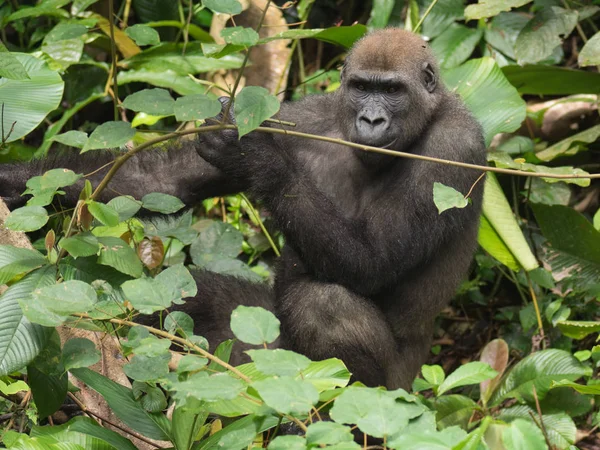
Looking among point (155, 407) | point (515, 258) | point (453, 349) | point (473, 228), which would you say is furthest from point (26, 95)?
point (453, 349)

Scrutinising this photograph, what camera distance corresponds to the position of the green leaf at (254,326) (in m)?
2.38

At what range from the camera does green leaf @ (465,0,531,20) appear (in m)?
5.51

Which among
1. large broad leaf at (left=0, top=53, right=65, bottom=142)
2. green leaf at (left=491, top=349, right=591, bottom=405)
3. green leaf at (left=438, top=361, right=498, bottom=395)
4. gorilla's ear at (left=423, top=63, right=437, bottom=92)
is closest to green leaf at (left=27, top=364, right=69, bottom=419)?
large broad leaf at (left=0, top=53, right=65, bottom=142)

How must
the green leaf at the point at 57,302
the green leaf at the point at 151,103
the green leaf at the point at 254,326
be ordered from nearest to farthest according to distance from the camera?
the green leaf at the point at 254,326 → the green leaf at the point at 57,302 → the green leaf at the point at 151,103

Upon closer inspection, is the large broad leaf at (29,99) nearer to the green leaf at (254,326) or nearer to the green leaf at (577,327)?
the green leaf at (254,326)

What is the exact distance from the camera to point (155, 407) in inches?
120

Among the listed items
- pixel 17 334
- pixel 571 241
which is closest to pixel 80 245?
pixel 17 334

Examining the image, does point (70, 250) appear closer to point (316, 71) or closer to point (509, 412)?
point (509, 412)

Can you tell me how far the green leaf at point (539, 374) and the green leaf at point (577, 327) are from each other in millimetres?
255

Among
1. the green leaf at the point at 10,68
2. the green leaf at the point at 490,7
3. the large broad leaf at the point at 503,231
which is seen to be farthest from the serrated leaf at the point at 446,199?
the green leaf at the point at 490,7

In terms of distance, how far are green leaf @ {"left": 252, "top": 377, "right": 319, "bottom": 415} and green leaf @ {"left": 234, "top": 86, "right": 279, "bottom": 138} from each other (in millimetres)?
891

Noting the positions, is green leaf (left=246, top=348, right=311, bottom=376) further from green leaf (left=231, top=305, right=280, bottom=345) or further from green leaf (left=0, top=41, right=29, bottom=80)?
green leaf (left=0, top=41, right=29, bottom=80)

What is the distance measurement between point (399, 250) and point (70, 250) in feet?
5.42

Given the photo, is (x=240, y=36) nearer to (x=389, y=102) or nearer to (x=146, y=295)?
(x=146, y=295)
